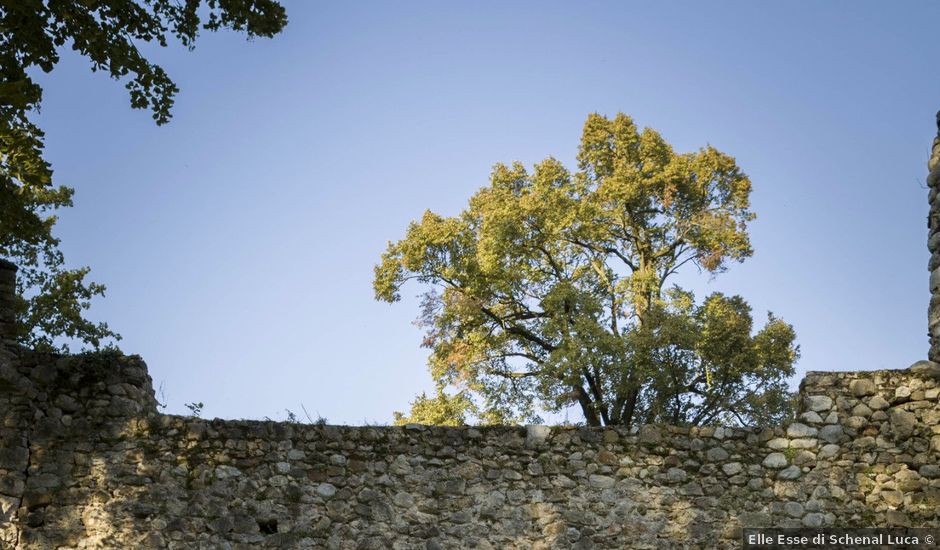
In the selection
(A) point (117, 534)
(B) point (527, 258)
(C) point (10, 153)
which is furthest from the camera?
(B) point (527, 258)

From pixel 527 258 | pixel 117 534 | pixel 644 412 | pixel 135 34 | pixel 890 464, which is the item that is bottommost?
pixel 117 534

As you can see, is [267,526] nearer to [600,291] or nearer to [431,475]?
[431,475]

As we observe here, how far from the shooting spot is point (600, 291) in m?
22.6

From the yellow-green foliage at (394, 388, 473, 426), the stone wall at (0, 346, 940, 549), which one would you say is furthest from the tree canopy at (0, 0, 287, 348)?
the yellow-green foliage at (394, 388, 473, 426)

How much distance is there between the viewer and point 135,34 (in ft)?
37.4

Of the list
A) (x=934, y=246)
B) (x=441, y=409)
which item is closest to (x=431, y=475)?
(x=934, y=246)

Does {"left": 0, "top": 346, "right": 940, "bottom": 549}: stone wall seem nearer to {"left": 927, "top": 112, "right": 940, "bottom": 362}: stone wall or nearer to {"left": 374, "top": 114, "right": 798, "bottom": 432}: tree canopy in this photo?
{"left": 927, "top": 112, "right": 940, "bottom": 362}: stone wall

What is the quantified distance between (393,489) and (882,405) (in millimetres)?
4368

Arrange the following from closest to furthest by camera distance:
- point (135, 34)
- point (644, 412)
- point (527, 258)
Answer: point (135, 34), point (644, 412), point (527, 258)

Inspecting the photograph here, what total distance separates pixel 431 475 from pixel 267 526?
4.81 ft

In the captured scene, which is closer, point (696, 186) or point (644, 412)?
point (644, 412)

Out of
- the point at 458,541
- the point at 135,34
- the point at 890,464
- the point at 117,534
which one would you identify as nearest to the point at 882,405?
the point at 890,464

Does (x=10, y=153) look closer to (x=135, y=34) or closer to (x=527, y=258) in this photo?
(x=135, y=34)

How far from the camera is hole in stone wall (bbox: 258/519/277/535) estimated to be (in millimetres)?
9609
